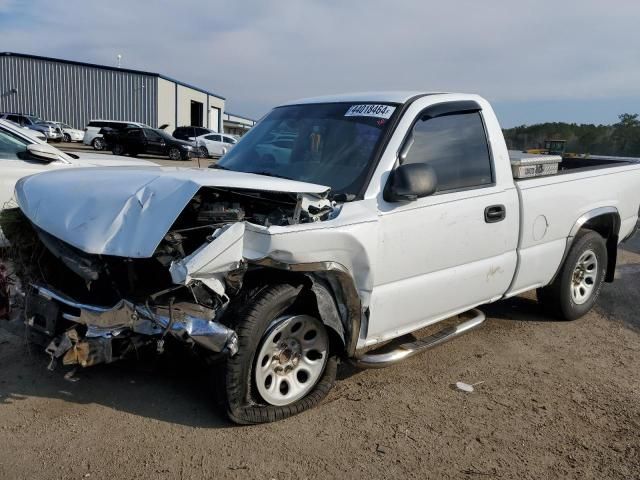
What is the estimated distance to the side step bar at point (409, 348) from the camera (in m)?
3.48

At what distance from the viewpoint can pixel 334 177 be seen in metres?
3.68

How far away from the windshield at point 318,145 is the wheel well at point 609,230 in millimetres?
2749

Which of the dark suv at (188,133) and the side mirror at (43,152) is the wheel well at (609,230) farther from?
the dark suv at (188,133)

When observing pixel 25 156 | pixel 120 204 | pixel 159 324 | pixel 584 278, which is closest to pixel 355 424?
pixel 159 324

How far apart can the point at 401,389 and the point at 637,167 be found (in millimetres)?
3760

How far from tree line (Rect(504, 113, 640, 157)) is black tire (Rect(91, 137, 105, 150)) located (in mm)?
21306

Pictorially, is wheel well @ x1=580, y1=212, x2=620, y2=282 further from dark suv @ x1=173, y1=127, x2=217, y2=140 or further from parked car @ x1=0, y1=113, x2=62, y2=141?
parked car @ x1=0, y1=113, x2=62, y2=141

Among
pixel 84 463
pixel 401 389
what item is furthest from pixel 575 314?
pixel 84 463

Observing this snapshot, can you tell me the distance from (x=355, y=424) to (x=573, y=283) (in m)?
3.15

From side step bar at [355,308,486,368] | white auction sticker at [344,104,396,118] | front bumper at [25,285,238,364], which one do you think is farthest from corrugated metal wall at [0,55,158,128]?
front bumper at [25,285,238,364]

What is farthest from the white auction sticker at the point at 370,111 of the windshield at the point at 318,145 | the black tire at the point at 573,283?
the black tire at the point at 573,283

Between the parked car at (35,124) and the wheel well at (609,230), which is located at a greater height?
the parked car at (35,124)

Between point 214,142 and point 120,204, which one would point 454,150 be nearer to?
point 120,204

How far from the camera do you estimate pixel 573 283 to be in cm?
530
